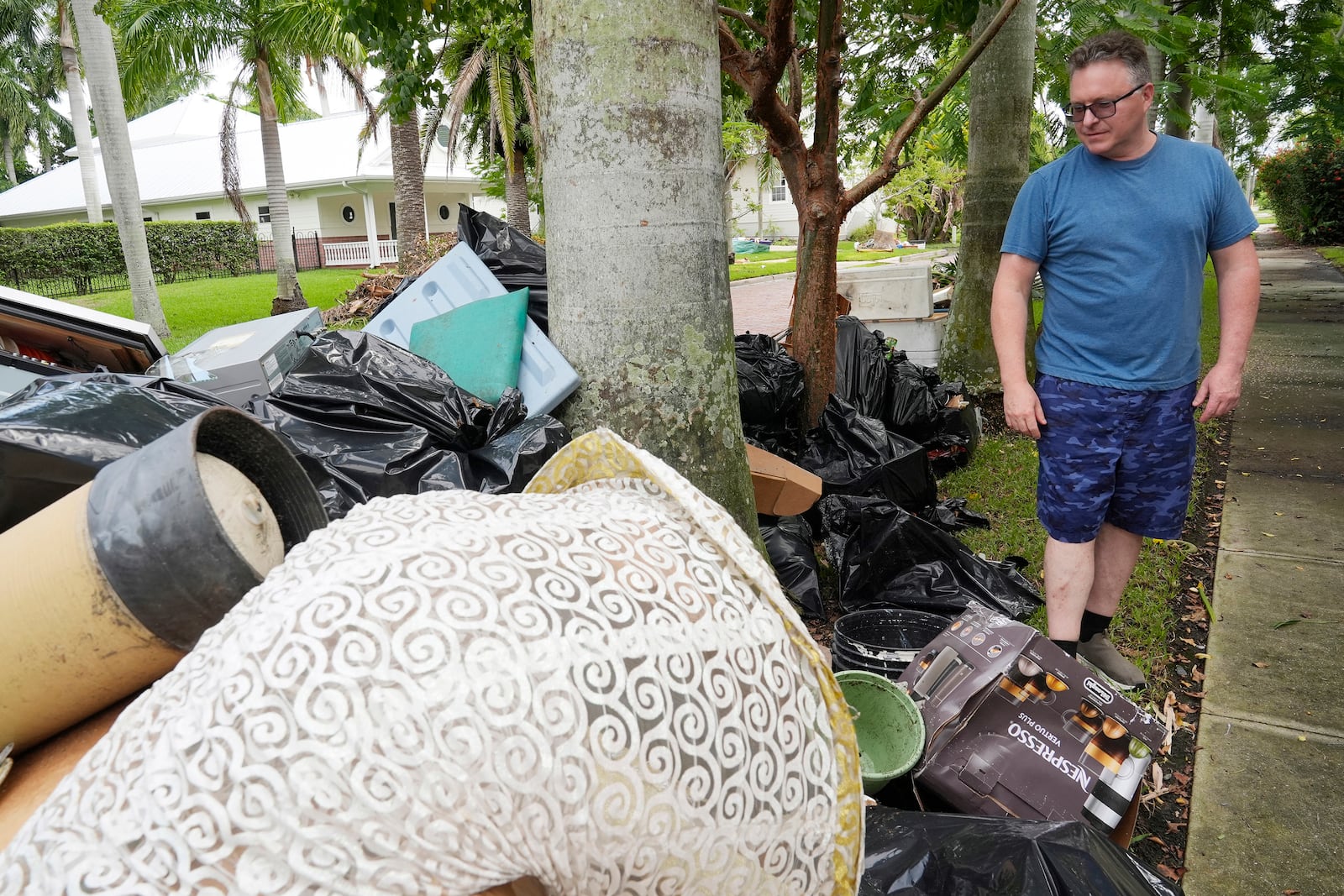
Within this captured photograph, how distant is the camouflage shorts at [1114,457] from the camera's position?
8.34ft

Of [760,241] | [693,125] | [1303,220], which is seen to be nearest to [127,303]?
[693,125]

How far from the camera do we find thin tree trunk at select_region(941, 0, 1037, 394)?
5.94 meters

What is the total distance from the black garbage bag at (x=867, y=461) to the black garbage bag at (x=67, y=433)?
2.76 m

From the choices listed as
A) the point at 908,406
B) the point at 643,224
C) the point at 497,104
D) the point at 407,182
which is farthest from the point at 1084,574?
the point at 497,104

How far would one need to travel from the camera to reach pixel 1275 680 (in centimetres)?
285

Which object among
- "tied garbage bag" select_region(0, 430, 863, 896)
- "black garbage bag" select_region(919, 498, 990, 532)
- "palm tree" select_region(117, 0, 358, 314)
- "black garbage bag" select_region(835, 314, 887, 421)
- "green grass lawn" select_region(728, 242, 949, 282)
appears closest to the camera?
"tied garbage bag" select_region(0, 430, 863, 896)

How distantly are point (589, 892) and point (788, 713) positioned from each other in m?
0.30

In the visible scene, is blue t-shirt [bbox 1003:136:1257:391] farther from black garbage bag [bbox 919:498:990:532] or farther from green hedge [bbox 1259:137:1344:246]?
green hedge [bbox 1259:137:1344:246]

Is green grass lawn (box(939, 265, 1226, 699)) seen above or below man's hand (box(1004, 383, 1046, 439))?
below

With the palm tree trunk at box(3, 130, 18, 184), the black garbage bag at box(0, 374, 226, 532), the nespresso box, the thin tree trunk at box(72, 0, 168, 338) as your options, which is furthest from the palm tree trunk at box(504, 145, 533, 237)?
the palm tree trunk at box(3, 130, 18, 184)

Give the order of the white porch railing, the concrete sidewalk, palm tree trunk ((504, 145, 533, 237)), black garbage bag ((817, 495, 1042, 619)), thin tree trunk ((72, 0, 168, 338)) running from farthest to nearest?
the white porch railing < palm tree trunk ((504, 145, 533, 237)) < thin tree trunk ((72, 0, 168, 338)) < black garbage bag ((817, 495, 1042, 619)) < the concrete sidewalk

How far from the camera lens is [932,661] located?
89.2 inches

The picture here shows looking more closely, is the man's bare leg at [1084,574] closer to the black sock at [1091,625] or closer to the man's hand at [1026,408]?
the black sock at [1091,625]

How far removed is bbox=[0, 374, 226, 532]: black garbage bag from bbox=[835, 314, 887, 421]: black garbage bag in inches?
136
